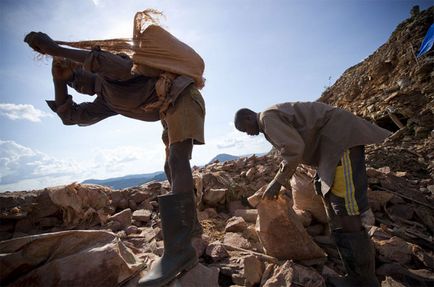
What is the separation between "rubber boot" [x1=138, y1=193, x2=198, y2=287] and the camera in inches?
52.6

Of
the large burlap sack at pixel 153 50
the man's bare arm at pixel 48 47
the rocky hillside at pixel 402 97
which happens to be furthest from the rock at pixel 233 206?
the rocky hillside at pixel 402 97

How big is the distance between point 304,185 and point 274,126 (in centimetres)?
111

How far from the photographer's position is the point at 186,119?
1556 millimetres

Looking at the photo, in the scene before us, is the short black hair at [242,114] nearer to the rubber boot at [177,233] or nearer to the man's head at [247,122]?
the man's head at [247,122]

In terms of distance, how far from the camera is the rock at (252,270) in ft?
5.55

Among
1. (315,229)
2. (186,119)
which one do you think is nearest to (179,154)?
(186,119)

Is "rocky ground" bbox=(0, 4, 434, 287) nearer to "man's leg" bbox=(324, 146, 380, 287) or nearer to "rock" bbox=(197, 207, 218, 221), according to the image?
"rock" bbox=(197, 207, 218, 221)

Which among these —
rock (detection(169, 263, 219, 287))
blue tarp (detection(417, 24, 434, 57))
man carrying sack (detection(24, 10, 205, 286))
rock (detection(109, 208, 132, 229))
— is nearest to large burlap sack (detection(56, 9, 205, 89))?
man carrying sack (detection(24, 10, 205, 286))

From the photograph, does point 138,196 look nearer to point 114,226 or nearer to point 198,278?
point 114,226

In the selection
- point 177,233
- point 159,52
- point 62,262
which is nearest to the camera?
point 62,262

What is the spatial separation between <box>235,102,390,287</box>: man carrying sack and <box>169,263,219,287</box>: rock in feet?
2.86

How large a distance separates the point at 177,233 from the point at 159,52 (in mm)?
1148

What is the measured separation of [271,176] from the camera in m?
5.01

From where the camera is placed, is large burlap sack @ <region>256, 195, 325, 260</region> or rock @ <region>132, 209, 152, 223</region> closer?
large burlap sack @ <region>256, 195, 325, 260</region>
